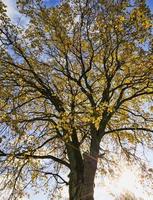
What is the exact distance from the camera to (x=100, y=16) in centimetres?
1698

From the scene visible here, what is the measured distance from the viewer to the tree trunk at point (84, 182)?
15608 millimetres

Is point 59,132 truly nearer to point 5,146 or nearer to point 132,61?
point 5,146

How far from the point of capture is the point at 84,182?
15.9m

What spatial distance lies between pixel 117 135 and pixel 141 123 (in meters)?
1.64

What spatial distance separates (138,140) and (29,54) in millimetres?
7075

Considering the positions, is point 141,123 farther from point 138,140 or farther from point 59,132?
point 59,132

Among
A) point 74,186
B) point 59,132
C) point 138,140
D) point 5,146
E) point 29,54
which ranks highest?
point 29,54

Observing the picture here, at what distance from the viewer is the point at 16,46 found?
56.0 feet

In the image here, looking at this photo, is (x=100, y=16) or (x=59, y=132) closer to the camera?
(x=100, y=16)

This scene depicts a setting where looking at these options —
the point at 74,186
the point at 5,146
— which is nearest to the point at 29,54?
the point at 5,146

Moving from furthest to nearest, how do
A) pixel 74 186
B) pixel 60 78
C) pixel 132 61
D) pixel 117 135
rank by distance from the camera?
pixel 117 135
pixel 60 78
pixel 132 61
pixel 74 186

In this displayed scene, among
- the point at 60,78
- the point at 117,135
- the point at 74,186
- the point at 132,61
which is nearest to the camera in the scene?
the point at 74,186

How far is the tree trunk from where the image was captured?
1561 centimetres

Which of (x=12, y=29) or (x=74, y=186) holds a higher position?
(x=12, y=29)
